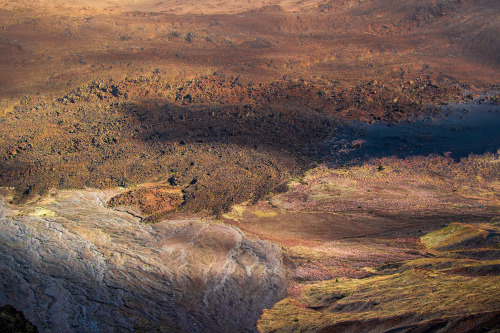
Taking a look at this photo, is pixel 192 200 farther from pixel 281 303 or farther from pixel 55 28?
pixel 55 28

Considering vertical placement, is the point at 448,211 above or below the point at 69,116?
below

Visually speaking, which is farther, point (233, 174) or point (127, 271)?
point (233, 174)

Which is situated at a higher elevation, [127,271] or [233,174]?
[233,174]

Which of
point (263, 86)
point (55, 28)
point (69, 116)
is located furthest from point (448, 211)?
point (55, 28)

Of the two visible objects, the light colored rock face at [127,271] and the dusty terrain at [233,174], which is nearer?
the light colored rock face at [127,271]
